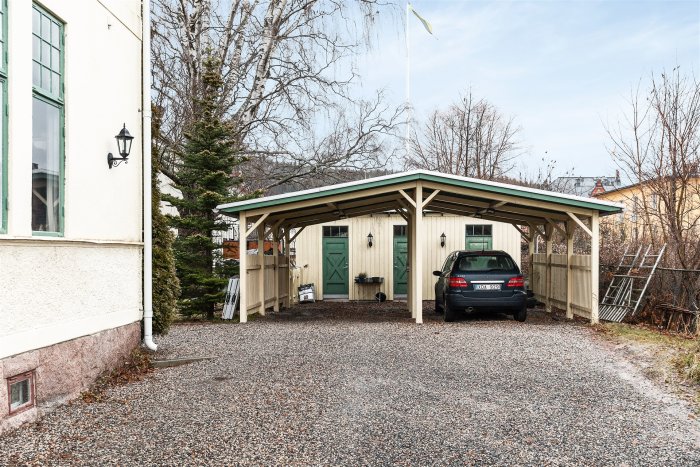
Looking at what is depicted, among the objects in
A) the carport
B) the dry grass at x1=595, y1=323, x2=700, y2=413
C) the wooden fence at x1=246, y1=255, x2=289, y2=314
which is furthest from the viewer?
the wooden fence at x1=246, y1=255, x2=289, y2=314

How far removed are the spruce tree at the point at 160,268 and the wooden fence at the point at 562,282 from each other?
28.1 ft

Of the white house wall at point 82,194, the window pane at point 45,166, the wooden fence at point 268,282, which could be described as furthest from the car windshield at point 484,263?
the window pane at point 45,166

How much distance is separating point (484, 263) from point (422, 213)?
2.26 metres

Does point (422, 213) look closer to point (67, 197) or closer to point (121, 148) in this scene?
point (121, 148)

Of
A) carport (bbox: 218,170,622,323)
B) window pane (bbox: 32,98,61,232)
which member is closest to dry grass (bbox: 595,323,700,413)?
carport (bbox: 218,170,622,323)

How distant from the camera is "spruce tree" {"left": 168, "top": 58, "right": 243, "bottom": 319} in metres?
15.0

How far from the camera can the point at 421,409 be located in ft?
20.3

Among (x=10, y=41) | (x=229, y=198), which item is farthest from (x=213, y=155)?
(x=10, y=41)

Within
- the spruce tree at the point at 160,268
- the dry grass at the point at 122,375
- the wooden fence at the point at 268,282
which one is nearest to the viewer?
the dry grass at the point at 122,375

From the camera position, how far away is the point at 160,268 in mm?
9258

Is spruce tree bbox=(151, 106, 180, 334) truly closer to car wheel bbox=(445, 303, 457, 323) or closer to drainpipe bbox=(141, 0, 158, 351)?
drainpipe bbox=(141, 0, 158, 351)

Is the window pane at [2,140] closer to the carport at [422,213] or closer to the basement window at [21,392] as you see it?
the basement window at [21,392]

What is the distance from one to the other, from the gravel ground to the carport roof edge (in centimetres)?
361

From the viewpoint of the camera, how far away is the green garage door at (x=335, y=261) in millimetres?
21312
